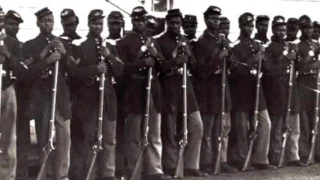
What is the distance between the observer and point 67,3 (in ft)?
25.9

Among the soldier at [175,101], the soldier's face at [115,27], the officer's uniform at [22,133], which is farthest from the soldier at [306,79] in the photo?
the officer's uniform at [22,133]

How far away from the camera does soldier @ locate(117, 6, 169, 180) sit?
700cm

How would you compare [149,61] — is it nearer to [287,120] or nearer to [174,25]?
[174,25]

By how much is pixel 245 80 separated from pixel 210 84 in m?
0.56

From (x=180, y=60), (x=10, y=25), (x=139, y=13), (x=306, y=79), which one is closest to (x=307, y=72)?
(x=306, y=79)

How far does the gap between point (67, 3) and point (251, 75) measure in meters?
2.64

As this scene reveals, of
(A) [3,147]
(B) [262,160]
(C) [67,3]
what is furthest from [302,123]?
(A) [3,147]

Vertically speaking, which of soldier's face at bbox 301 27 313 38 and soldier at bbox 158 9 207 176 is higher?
soldier's face at bbox 301 27 313 38

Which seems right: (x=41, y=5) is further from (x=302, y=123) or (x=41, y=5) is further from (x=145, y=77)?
(x=302, y=123)

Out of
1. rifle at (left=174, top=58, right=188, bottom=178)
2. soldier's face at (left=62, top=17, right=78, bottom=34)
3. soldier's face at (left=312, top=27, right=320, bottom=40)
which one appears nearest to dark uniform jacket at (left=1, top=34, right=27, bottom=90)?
soldier's face at (left=62, top=17, right=78, bottom=34)

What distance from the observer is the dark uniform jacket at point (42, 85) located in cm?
644

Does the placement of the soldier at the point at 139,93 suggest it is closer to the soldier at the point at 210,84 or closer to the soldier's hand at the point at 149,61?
the soldier's hand at the point at 149,61

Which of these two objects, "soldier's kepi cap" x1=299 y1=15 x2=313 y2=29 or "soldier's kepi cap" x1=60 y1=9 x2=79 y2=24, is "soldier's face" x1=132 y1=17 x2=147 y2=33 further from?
"soldier's kepi cap" x1=299 y1=15 x2=313 y2=29

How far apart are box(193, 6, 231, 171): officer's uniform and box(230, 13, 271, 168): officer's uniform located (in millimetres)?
242
